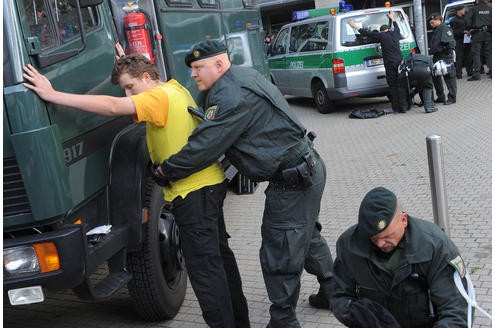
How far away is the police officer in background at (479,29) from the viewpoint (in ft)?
45.9

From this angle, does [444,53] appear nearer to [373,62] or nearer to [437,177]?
[373,62]

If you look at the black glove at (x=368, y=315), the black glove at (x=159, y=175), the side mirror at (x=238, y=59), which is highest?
the side mirror at (x=238, y=59)

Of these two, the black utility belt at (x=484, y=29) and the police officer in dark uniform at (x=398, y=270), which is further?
the black utility belt at (x=484, y=29)

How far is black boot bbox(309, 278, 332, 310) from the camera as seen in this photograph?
3.98 meters

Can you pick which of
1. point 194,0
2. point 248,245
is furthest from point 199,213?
point 194,0

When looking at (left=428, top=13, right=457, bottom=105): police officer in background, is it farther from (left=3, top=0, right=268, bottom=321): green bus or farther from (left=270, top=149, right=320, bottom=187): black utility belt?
(left=270, top=149, right=320, bottom=187): black utility belt

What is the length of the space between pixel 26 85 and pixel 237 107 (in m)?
1.08

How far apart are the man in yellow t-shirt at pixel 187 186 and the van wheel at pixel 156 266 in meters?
0.46

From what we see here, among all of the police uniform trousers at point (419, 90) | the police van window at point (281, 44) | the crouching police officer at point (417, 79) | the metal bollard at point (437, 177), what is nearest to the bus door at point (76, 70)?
the metal bollard at point (437, 177)

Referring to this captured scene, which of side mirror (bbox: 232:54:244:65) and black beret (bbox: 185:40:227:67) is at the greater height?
black beret (bbox: 185:40:227:67)

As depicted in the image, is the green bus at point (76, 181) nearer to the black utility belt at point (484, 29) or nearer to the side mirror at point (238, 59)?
the side mirror at point (238, 59)

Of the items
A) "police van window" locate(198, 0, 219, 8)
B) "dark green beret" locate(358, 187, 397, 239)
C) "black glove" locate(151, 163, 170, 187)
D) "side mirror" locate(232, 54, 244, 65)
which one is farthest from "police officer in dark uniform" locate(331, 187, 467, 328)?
"side mirror" locate(232, 54, 244, 65)

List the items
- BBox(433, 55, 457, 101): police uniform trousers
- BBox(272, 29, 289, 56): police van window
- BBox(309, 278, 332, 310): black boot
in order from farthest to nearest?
1. BBox(272, 29, 289, 56): police van window
2. BBox(433, 55, 457, 101): police uniform trousers
3. BBox(309, 278, 332, 310): black boot

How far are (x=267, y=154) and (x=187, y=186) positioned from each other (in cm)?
51
